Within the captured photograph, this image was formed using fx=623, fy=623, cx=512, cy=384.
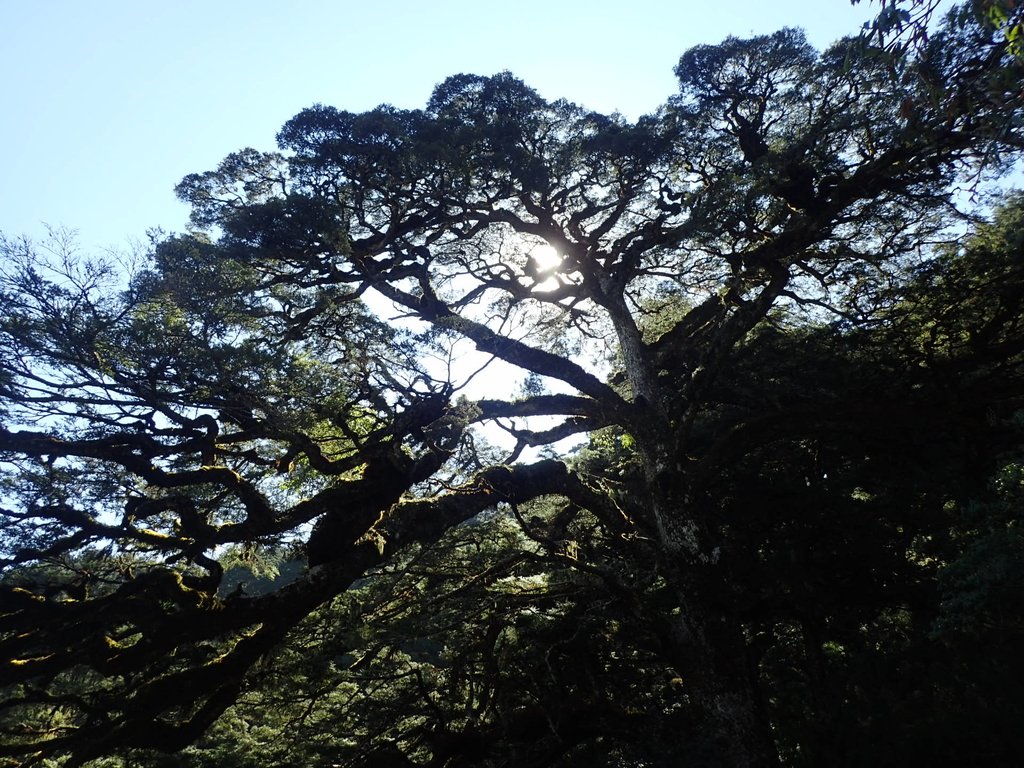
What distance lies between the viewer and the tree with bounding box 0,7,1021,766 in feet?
19.4

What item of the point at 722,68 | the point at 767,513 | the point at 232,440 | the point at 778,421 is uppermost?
the point at 722,68

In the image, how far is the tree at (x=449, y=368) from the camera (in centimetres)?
590

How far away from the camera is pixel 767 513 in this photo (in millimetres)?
10469

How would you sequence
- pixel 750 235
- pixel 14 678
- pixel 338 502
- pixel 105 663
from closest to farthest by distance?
pixel 14 678 → pixel 105 663 → pixel 338 502 → pixel 750 235

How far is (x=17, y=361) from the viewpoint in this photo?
6.03 metres

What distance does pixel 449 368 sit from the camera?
25.3ft

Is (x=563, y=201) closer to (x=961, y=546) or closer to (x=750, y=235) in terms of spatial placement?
(x=750, y=235)

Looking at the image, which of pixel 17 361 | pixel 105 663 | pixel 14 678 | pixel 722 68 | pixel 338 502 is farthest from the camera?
pixel 722 68

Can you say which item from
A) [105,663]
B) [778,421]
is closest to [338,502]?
[105,663]

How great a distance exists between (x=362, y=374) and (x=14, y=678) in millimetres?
4094

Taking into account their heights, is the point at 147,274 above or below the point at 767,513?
above

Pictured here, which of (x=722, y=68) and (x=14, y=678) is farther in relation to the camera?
(x=722, y=68)

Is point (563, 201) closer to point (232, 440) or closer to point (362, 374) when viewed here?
point (362, 374)

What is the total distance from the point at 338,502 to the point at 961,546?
819 cm
